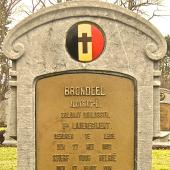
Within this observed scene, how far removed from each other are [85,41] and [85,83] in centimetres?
51

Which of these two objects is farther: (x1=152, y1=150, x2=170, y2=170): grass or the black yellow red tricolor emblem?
(x1=152, y1=150, x2=170, y2=170): grass

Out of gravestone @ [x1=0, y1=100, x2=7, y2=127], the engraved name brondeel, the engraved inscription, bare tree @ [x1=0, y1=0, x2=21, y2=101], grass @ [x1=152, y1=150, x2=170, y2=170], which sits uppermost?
bare tree @ [x1=0, y1=0, x2=21, y2=101]

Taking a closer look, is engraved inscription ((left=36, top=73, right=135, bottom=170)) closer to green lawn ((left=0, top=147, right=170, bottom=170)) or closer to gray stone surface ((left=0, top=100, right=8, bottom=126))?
green lawn ((left=0, top=147, right=170, bottom=170))

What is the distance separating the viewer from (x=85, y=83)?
21.0 ft

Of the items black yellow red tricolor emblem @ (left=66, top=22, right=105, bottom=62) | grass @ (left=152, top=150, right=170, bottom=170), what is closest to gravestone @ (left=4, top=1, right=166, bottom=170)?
black yellow red tricolor emblem @ (left=66, top=22, right=105, bottom=62)

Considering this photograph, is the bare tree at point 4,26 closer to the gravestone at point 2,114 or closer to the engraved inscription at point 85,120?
the gravestone at point 2,114

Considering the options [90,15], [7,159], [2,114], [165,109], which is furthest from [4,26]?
[90,15]

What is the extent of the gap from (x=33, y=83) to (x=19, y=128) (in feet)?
1.92

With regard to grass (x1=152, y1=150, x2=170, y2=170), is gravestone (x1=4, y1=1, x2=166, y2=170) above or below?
above

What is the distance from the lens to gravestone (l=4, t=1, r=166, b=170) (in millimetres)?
6367

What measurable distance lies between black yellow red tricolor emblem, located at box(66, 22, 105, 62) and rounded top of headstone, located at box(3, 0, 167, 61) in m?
0.15

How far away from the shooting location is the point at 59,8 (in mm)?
6352

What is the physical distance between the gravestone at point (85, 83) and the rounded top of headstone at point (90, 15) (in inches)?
0.5

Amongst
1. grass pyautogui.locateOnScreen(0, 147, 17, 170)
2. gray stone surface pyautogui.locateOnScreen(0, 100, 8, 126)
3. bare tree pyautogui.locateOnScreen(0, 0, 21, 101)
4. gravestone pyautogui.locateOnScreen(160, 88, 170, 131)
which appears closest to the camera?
grass pyautogui.locateOnScreen(0, 147, 17, 170)
